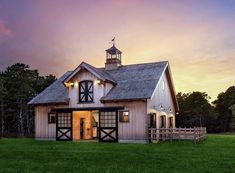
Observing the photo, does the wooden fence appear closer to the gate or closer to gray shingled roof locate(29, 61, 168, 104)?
gray shingled roof locate(29, 61, 168, 104)

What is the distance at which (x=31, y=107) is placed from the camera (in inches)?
2117

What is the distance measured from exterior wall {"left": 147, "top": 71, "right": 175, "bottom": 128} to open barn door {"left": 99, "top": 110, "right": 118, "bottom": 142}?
2850mm

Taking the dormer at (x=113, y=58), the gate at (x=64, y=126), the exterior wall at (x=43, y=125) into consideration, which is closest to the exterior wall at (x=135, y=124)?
the gate at (x=64, y=126)

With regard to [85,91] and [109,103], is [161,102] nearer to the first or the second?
[109,103]

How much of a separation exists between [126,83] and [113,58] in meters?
5.00

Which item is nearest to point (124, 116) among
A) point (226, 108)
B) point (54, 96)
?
point (54, 96)

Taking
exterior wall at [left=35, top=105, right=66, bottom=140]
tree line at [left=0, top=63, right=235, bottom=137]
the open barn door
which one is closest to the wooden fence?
the open barn door

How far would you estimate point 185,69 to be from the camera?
42.4m

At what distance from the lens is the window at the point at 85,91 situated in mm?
28984

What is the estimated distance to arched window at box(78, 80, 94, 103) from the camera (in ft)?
95.1

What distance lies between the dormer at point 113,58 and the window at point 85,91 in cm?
493

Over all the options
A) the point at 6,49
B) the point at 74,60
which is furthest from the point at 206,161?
the point at 74,60

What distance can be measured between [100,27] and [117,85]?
5100 mm

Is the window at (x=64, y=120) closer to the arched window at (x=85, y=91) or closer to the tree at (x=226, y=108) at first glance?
the arched window at (x=85, y=91)
